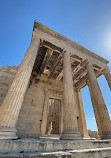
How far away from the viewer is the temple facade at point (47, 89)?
4668mm

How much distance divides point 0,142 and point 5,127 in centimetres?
111

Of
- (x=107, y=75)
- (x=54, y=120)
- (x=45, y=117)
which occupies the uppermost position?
(x=107, y=75)

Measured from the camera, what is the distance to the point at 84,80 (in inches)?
553

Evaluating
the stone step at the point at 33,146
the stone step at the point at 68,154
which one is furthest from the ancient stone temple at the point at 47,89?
the stone step at the point at 68,154

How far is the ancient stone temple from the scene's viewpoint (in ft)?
15.2

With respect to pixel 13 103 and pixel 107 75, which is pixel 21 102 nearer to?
pixel 13 103

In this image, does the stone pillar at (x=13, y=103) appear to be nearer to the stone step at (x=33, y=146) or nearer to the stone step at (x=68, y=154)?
the stone step at (x=33, y=146)

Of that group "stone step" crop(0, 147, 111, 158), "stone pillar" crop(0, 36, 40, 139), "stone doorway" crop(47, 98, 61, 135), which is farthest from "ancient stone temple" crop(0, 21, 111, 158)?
"stone step" crop(0, 147, 111, 158)

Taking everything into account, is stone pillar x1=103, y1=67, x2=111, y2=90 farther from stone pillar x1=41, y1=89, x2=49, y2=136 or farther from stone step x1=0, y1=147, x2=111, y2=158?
stone step x1=0, y1=147, x2=111, y2=158

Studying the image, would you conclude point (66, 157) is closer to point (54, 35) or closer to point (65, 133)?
point (65, 133)

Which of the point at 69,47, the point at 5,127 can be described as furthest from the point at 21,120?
the point at 69,47

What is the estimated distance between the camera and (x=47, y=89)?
1259cm

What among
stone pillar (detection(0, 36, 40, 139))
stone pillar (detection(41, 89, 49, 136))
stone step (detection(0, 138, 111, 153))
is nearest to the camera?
stone step (detection(0, 138, 111, 153))

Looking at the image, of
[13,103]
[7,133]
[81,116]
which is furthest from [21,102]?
[81,116]
